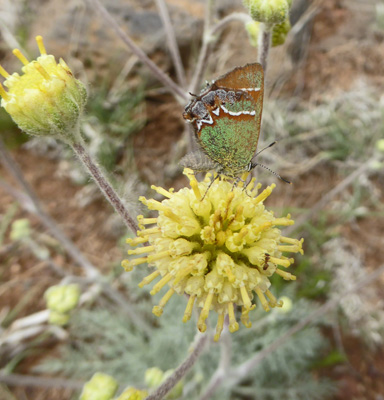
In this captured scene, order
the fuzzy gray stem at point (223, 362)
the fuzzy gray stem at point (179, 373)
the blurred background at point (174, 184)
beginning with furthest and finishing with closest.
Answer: the blurred background at point (174, 184) → the fuzzy gray stem at point (223, 362) → the fuzzy gray stem at point (179, 373)

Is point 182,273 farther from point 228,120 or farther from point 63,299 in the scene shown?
point 63,299

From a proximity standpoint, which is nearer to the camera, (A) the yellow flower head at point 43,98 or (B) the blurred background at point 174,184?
(A) the yellow flower head at point 43,98

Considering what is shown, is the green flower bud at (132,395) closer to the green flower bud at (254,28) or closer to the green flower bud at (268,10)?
the green flower bud at (268,10)

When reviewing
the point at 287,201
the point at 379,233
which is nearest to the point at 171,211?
the point at 287,201

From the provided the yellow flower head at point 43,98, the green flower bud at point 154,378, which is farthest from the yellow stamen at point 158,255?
the green flower bud at point 154,378

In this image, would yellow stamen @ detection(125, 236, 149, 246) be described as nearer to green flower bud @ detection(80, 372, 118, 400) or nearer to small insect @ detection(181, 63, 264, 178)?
small insect @ detection(181, 63, 264, 178)

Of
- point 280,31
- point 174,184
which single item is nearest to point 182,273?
point 280,31
